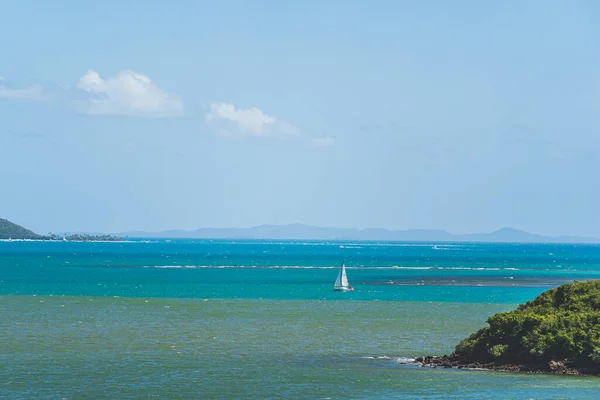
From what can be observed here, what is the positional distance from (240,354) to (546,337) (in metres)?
16.3

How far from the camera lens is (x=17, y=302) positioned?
81750 millimetres

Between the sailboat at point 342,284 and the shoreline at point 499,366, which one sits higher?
the sailboat at point 342,284

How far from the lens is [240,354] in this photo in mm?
49438

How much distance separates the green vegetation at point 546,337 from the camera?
43544mm

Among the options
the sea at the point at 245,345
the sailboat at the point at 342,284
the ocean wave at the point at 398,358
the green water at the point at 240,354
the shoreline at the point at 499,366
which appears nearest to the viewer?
the green water at the point at 240,354

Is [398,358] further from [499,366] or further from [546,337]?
[546,337]

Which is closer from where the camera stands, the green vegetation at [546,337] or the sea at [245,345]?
the sea at [245,345]

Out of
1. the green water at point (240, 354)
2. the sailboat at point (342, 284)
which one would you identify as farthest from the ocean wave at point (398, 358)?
the sailboat at point (342, 284)

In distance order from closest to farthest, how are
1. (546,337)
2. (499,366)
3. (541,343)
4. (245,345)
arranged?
(546,337), (541,343), (499,366), (245,345)

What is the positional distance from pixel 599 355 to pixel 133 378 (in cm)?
2199

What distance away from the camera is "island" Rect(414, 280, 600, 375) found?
43531mm

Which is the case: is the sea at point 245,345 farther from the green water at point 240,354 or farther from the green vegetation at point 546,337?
the green vegetation at point 546,337

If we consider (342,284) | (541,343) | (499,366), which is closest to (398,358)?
(499,366)

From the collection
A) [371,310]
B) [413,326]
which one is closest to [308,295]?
[371,310]
